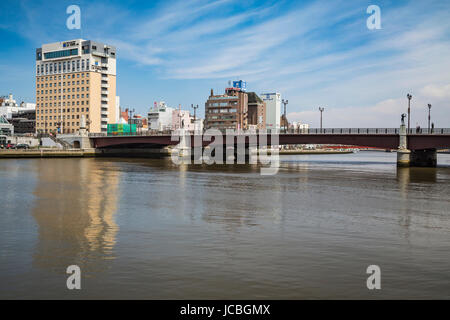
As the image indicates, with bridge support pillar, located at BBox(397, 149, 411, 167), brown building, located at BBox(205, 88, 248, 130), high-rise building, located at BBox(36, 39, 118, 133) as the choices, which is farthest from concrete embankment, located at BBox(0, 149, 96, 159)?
brown building, located at BBox(205, 88, 248, 130)

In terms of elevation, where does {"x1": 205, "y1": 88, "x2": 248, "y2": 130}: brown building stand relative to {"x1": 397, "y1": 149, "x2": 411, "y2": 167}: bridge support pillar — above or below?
above

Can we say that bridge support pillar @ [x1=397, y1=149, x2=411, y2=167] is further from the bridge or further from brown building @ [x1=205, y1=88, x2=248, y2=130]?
brown building @ [x1=205, y1=88, x2=248, y2=130]

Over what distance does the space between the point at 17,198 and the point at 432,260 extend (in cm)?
2845

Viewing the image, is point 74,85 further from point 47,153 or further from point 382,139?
point 382,139

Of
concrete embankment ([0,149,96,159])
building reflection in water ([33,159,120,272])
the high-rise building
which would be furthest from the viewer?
the high-rise building

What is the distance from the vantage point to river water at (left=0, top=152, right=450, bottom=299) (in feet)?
38.0

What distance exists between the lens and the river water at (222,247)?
456 inches

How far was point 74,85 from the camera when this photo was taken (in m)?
176

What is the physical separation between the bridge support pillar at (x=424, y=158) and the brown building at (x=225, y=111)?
A: 110m

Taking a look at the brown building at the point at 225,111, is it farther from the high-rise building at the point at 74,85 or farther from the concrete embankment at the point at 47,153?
the concrete embankment at the point at 47,153

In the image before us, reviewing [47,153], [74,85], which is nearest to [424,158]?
[47,153]

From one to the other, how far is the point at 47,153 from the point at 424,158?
86623 mm

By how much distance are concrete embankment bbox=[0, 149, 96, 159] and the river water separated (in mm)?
70761

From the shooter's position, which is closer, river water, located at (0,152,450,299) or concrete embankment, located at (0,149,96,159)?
river water, located at (0,152,450,299)
